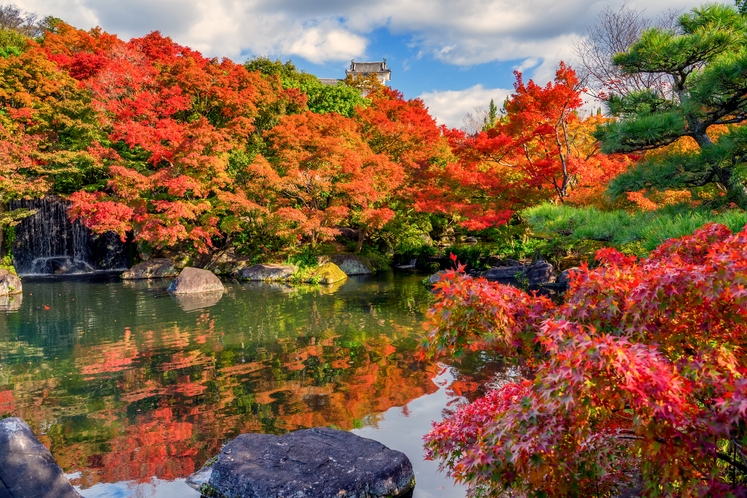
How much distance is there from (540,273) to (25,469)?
549 inches

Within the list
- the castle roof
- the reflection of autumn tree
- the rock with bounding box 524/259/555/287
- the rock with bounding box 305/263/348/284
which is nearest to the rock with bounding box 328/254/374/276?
the rock with bounding box 305/263/348/284

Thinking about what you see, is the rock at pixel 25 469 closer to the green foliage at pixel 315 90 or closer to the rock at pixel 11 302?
the rock at pixel 11 302

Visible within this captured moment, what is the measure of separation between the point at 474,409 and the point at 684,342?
4.18ft

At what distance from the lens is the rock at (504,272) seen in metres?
16.5

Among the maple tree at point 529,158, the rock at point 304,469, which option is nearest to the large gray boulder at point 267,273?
the maple tree at point 529,158

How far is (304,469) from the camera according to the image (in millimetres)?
4055

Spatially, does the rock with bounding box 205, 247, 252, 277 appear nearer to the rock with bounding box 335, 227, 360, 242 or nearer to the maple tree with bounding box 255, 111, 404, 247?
the maple tree with bounding box 255, 111, 404, 247

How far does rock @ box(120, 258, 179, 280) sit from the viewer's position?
18.7m

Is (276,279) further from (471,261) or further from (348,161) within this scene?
(471,261)

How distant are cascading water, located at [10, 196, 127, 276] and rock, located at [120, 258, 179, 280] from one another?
9.39 feet

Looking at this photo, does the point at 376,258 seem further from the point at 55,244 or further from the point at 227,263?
the point at 55,244

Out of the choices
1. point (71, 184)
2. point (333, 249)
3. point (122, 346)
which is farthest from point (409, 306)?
point (71, 184)

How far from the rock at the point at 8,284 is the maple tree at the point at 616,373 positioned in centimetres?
1581

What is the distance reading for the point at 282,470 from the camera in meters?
4.05
